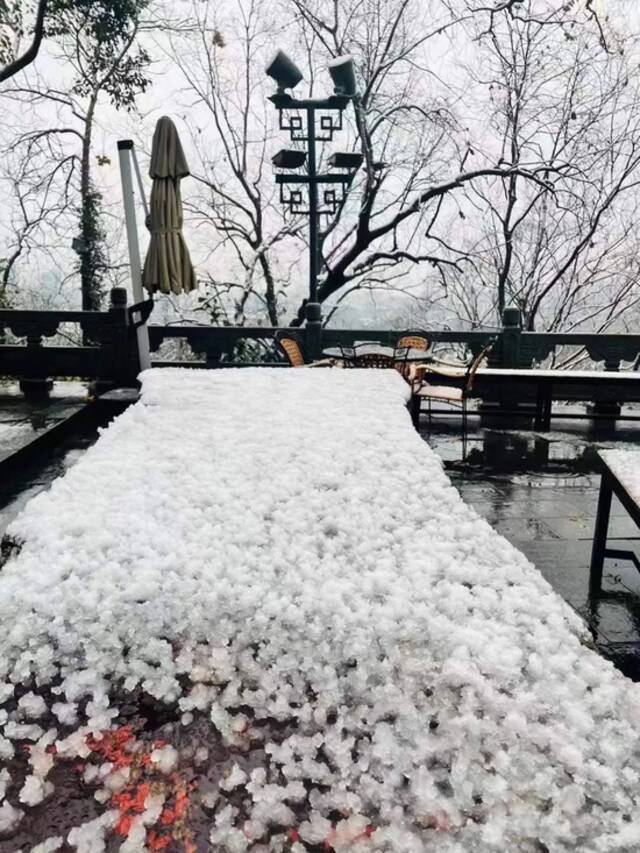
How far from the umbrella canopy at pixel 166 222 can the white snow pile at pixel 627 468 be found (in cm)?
437

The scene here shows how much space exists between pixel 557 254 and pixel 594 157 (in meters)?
2.16

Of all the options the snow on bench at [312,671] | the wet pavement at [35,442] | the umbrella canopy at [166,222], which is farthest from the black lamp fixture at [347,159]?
the snow on bench at [312,671]

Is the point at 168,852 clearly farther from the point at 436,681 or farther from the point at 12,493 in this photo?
the point at 12,493

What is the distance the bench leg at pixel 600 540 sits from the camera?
3025 millimetres

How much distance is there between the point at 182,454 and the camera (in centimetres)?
203

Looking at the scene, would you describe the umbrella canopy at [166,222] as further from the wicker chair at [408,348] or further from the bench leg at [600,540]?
the bench leg at [600,540]

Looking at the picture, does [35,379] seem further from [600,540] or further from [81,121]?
[81,121]

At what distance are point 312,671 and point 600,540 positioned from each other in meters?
2.62

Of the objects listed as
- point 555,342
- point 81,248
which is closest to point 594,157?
point 555,342

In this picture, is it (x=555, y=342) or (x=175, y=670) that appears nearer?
(x=175, y=670)

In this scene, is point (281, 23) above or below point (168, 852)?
above

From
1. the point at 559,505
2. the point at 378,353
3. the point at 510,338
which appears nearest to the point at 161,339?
the point at 378,353

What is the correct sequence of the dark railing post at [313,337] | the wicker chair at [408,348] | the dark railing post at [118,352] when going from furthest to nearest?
the dark railing post at [313,337] → the dark railing post at [118,352] → the wicker chair at [408,348]

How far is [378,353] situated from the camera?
6582 millimetres
